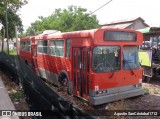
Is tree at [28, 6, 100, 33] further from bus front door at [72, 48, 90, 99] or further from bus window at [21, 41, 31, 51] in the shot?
bus front door at [72, 48, 90, 99]

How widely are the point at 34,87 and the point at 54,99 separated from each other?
5.79 ft

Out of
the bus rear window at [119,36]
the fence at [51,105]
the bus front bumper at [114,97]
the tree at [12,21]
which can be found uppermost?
the tree at [12,21]

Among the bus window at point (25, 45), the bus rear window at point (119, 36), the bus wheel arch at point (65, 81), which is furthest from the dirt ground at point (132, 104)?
the bus window at point (25, 45)

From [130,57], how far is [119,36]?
2.99 feet

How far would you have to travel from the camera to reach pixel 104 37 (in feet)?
28.5

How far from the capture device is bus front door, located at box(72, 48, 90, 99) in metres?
8.86

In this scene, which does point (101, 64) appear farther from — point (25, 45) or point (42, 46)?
point (25, 45)

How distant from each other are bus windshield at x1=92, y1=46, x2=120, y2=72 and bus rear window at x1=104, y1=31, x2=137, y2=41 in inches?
12.2

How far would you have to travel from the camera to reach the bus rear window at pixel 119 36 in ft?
28.7

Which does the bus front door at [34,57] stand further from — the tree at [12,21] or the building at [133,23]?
the building at [133,23]

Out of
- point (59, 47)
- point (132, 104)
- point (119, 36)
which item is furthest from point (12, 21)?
point (132, 104)

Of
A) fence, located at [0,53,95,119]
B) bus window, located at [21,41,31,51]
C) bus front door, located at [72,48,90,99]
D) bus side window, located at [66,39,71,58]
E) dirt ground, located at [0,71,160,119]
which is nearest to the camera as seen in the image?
fence, located at [0,53,95,119]

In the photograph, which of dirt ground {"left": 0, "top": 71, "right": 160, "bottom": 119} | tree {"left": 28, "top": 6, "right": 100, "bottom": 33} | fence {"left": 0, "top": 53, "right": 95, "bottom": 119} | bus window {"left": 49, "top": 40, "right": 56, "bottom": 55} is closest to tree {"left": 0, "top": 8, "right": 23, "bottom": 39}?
tree {"left": 28, "top": 6, "right": 100, "bottom": 33}

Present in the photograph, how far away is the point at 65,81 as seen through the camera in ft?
35.1
